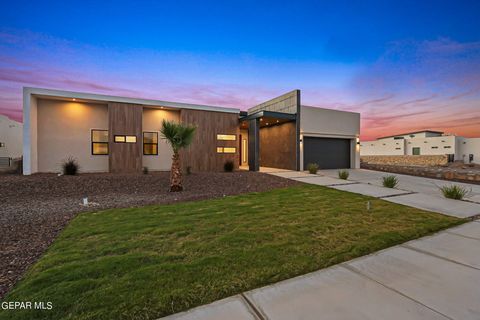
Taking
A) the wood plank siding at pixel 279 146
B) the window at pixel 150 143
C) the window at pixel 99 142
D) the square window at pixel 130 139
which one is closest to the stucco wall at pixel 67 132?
the window at pixel 99 142

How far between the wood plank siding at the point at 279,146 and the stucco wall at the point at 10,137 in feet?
80.7

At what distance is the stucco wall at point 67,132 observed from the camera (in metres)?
11.2

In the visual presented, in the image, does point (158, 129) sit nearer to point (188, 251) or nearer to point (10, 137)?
point (188, 251)

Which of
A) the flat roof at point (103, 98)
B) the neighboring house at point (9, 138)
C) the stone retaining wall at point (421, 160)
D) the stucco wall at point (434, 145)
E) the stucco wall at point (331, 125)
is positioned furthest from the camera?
the stucco wall at point (434, 145)

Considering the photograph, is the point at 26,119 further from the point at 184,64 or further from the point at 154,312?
the point at 154,312

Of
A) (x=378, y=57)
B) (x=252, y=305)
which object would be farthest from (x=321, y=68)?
(x=252, y=305)

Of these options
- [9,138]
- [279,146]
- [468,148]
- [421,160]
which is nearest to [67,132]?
[279,146]

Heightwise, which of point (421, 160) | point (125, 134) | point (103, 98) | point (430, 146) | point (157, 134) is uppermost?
point (103, 98)

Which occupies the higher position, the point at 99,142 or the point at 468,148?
the point at 468,148

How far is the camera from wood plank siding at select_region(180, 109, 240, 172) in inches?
518

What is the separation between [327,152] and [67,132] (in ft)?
60.3

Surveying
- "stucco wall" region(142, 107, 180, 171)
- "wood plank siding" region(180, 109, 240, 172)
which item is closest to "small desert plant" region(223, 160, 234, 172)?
"wood plank siding" region(180, 109, 240, 172)

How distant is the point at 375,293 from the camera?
1909 millimetres

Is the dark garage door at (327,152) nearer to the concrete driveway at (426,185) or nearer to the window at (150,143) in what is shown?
the concrete driveway at (426,185)
